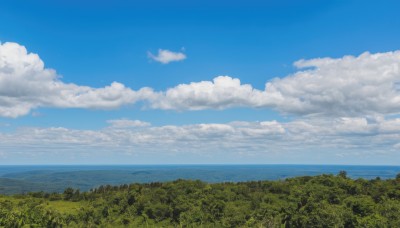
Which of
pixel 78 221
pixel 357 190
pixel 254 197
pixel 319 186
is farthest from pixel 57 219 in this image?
pixel 357 190

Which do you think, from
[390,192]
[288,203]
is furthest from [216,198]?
[390,192]

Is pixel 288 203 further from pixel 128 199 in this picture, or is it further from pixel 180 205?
pixel 128 199

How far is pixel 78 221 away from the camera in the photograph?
150 feet

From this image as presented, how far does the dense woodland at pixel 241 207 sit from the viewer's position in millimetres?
37500

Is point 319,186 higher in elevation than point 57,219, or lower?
higher

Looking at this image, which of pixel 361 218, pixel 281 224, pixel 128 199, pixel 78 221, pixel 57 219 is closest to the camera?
pixel 361 218

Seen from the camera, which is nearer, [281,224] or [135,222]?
[281,224]

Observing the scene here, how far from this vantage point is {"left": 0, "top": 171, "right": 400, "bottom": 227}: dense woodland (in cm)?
3750

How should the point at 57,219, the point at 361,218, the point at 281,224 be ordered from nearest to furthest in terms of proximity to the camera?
the point at 361,218 < the point at 281,224 < the point at 57,219

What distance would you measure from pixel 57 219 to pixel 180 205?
13641 mm

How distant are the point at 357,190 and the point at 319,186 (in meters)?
4.30

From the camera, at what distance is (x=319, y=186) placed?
142ft

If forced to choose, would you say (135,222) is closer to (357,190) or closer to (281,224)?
(281,224)

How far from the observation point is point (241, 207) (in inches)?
1673
